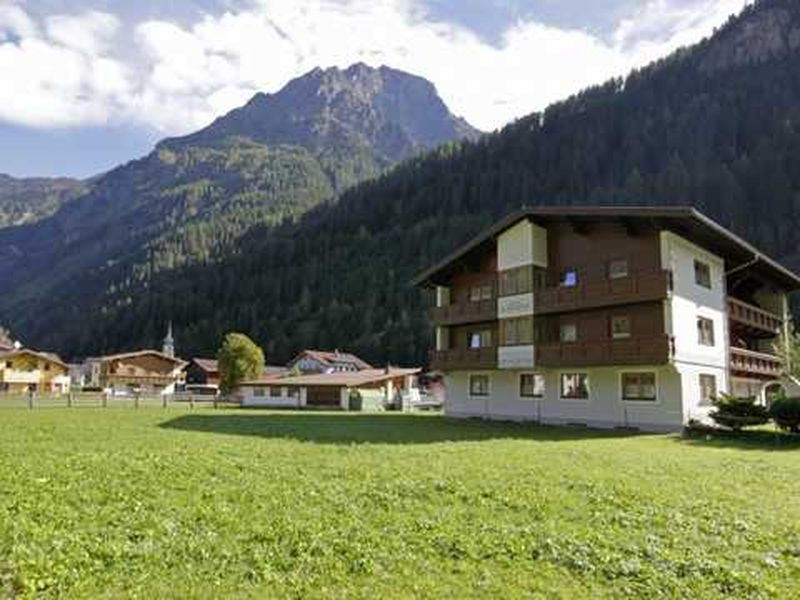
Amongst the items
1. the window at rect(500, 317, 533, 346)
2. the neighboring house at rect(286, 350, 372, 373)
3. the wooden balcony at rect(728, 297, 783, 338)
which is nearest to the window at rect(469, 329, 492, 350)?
the window at rect(500, 317, 533, 346)

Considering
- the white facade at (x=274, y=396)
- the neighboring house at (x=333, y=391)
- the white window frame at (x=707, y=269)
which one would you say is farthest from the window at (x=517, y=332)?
the white facade at (x=274, y=396)

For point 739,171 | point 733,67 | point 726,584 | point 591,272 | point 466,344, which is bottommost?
point 726,584

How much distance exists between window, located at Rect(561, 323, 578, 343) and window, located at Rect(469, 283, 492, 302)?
5486 millimetres

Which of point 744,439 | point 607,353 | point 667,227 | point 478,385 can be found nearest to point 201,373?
point 478,385

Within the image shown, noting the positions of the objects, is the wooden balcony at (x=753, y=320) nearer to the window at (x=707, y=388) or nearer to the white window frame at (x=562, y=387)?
the window at (x=707, y=388)

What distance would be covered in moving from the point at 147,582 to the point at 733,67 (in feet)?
663

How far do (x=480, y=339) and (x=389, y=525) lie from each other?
3102 cm

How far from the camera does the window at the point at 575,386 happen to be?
113 feet

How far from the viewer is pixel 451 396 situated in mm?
42531

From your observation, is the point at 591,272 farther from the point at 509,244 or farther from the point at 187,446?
the point at 187,446

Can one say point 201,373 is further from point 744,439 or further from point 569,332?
point 744,439

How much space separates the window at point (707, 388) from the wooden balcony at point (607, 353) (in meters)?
4.06

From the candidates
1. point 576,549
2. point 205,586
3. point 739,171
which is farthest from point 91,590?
point 739,171

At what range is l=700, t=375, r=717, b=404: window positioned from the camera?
1272 inches
